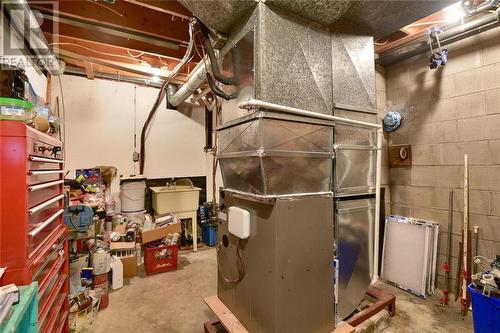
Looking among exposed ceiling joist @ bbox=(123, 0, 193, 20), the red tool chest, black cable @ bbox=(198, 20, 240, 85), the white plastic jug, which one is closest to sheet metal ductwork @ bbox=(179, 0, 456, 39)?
black cable @ bbox=(198, 20, 240, 85)

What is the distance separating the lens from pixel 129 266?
2910 millimetres

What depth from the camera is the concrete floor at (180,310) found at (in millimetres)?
1999

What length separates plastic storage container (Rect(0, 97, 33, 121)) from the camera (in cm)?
110

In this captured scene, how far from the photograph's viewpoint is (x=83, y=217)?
2184mm

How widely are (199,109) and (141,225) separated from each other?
2.31 meters

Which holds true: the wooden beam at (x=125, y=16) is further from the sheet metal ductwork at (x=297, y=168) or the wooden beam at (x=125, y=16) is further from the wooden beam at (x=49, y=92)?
the wooden beam at (x=49, y=92)

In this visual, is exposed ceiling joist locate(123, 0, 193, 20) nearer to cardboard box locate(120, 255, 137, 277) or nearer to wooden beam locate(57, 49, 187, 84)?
wooden beam locate(57, 49, 187, 84)

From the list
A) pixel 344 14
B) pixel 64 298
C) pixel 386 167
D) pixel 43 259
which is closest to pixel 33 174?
pixel 43 259

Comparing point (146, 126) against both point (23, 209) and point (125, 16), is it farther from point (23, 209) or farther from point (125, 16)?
point (23, 209)

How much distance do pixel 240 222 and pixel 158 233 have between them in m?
2.02

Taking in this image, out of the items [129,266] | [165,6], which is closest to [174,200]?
[129,266]

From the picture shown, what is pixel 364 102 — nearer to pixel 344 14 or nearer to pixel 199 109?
pixel 344 14

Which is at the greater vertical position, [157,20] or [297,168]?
[157,20]

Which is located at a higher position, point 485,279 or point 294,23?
point 294,23
